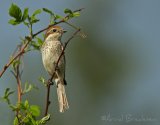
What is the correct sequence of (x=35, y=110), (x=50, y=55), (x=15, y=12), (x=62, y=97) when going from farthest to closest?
(x=50, y=55)
(x=62, y=97)
(x=15, y=12)
(x=35, y=110)

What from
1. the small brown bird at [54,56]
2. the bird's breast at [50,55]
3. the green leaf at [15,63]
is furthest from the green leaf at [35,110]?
the bird's breast at [50,55]

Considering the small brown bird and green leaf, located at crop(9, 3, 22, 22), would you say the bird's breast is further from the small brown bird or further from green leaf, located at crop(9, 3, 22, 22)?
green leaf, located at crop(9, 3, 22, 22)

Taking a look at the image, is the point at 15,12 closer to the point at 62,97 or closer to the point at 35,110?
the point at 35,110

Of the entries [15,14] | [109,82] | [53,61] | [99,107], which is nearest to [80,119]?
[99,107]

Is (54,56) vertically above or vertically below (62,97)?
above

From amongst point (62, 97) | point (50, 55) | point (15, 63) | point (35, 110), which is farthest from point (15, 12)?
point (50, 55)

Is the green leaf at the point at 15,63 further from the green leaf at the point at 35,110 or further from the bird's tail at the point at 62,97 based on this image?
the bird's tail at the point at 62,97

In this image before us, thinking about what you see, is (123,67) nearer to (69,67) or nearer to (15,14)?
(69,67)

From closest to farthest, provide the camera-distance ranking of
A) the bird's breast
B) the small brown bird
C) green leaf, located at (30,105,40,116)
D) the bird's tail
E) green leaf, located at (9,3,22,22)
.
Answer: green leaf, located at (30,105,40,116) < green leaf, located at (9,3,22,22) < the bird's tail < the small brown bird < the bird's breast

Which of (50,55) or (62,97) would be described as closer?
(62,97)

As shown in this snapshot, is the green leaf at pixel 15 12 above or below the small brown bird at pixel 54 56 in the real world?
above

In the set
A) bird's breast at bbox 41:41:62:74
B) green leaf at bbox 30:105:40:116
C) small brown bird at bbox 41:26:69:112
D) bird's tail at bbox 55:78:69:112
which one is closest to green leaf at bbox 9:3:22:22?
green leaf at bbox 30:105:40:116

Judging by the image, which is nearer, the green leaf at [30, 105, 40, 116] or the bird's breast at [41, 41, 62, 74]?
the green leaf at [30, 105, 40, 116]

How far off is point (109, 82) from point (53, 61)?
849 centimetres
